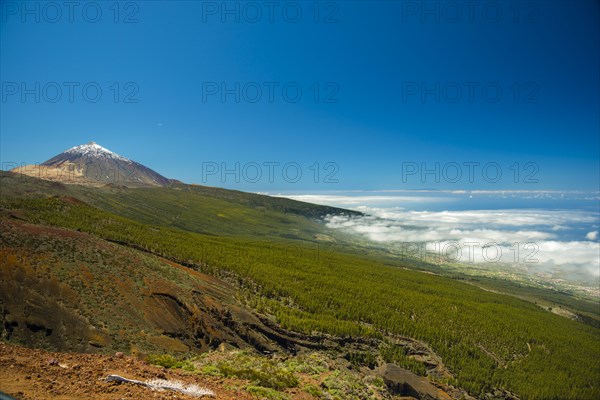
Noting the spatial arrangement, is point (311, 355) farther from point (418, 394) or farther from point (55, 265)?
point (55, 265)

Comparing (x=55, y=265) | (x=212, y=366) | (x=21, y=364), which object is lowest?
(x=212, y=366)

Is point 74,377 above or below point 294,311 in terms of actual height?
above

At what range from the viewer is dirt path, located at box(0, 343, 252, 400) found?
29.8 feet

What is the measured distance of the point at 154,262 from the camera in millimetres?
30625

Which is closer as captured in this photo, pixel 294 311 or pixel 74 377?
pixel 74 377

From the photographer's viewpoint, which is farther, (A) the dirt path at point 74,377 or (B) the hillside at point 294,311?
(B) the hillside at point 294,311

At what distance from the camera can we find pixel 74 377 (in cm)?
1023

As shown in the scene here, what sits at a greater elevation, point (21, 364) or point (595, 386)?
point (21, 364)

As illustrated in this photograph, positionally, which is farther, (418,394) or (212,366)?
(418,394)

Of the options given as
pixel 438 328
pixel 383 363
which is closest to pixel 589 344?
pixel 438 328

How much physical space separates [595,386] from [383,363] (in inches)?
2094

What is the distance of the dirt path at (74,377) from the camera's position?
29.8 ft

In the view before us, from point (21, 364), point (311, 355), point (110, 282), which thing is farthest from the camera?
point (311, 355)

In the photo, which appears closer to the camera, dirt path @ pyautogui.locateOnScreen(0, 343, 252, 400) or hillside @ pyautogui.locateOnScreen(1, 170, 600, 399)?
dirt path @ pyautogui.locateOnScreen(0, 343, 252, 400)
